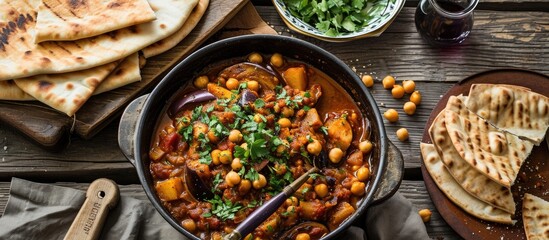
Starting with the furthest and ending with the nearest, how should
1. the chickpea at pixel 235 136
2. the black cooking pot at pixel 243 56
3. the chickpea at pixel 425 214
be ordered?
the chickpea at pixel 425 214 → the chickpea at pixel 235 136 → the black cooking pot at pixel 243 56

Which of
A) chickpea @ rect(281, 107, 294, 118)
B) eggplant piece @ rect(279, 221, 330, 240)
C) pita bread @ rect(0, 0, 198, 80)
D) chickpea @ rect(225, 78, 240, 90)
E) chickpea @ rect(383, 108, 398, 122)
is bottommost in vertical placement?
eggplant piece @ rect(279, 221, 330, 240)

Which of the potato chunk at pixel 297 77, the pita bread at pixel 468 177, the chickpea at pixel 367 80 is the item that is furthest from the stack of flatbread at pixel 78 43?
the pita bread at pixel 468 177

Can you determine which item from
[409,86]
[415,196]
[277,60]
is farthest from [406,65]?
[277,60]

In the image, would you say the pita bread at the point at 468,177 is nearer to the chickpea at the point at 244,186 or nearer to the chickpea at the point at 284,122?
the chickpea at the point at 284,122

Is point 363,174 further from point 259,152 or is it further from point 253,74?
point 253,74

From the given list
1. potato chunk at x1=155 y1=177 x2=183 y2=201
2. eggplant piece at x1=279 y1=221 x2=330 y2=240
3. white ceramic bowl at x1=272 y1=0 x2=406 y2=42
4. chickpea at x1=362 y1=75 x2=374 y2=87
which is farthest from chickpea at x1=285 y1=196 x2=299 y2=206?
white ceramic bowl at x1=272 y1=0 x2=406 y2=42

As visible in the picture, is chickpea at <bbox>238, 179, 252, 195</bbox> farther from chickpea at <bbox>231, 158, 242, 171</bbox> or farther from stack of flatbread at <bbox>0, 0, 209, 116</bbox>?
stack of flatbread at <bbox>0, 0, 209, 116</bbox>
